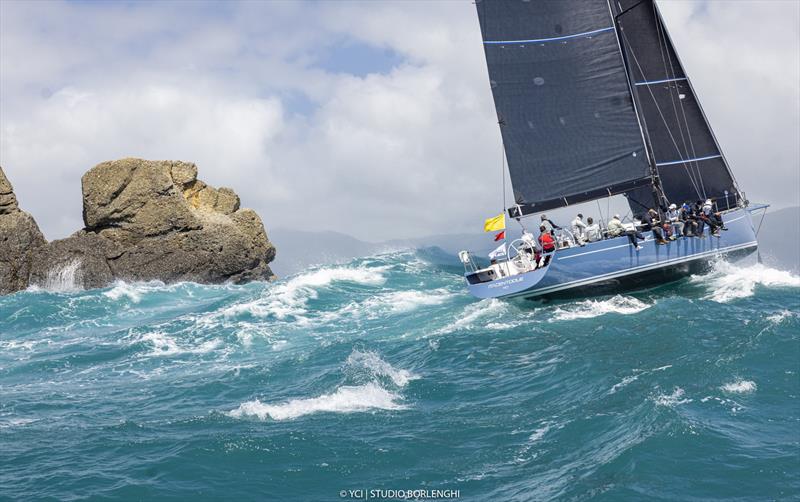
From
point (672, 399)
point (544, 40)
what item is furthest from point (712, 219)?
point (672, 399)

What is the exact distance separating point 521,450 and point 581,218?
14880 millimetres

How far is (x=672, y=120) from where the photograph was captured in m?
27.6

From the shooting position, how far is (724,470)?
10430 mm

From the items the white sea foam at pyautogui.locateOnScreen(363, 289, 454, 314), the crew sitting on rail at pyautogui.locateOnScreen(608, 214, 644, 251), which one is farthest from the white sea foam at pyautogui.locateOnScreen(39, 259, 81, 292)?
the crew sitting on rail at pyautogui.locateOnScreen(608, 214, 644, 251)

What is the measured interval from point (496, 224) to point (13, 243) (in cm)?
2899

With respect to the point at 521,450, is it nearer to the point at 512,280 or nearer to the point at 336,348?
the point at 336,348

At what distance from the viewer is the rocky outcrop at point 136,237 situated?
140 ft

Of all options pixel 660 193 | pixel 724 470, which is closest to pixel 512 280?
pixel 660 193

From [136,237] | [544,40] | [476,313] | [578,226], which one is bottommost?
[476,313]

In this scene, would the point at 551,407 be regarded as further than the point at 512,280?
No

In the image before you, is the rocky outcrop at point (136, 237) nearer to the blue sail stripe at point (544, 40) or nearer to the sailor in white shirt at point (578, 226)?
the blue sail stripe at point (544, 40)

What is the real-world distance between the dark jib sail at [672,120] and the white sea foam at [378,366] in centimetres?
1339

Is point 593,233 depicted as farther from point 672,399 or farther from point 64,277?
point 64,277


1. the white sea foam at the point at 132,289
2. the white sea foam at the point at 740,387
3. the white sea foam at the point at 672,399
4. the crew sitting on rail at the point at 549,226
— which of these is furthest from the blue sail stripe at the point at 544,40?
the white sea foam at the point at 132,289
